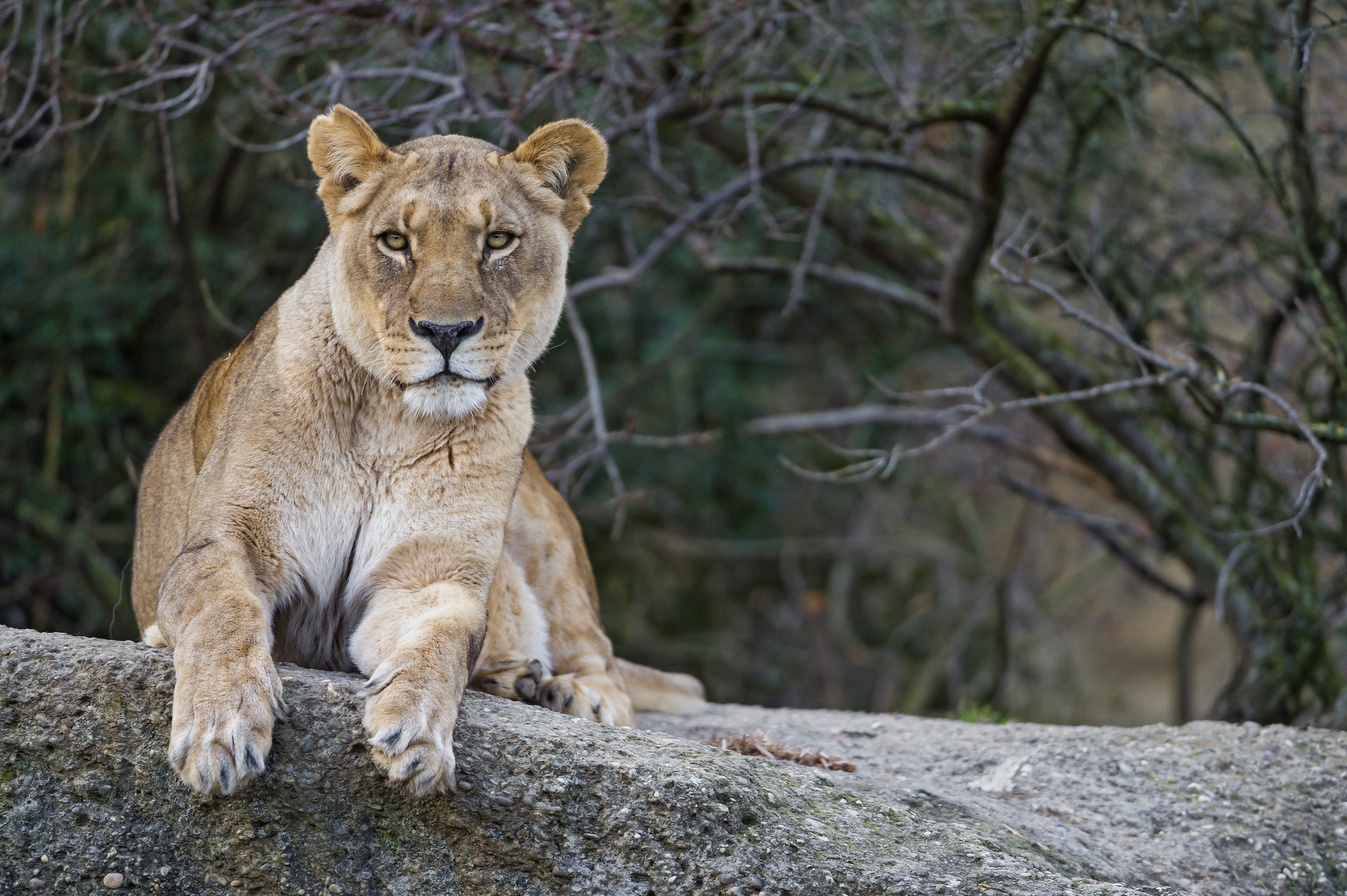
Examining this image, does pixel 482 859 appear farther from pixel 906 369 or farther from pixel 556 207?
pixel 906 369

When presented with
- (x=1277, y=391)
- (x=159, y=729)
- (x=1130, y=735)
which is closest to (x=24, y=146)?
(x=159, y=729)

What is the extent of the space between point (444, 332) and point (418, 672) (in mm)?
907

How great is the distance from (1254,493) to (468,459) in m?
6.66

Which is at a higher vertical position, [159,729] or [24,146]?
[24,146]

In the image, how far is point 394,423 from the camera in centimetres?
353

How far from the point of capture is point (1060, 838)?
3.42 metres

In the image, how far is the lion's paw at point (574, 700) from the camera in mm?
3799

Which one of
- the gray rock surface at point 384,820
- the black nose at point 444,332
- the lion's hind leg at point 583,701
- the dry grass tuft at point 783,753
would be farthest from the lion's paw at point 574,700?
the black nose at point 444,332

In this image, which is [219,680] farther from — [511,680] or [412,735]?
[511,680]

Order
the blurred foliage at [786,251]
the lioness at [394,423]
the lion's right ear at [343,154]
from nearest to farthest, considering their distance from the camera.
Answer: the lioness at [394,423]
the lion's right ear at [343,154]
the blurred foliage at [786,251]

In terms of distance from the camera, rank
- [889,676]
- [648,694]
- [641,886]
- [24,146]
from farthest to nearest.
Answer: [889,676]
[24,146]
[648,694]
[641,886]

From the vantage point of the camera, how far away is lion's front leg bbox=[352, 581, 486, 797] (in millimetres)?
2717

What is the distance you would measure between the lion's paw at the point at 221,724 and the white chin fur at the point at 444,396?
931mm

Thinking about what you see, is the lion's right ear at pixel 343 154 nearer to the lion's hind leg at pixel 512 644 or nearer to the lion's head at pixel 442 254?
the lion's head at pixel 442 254
